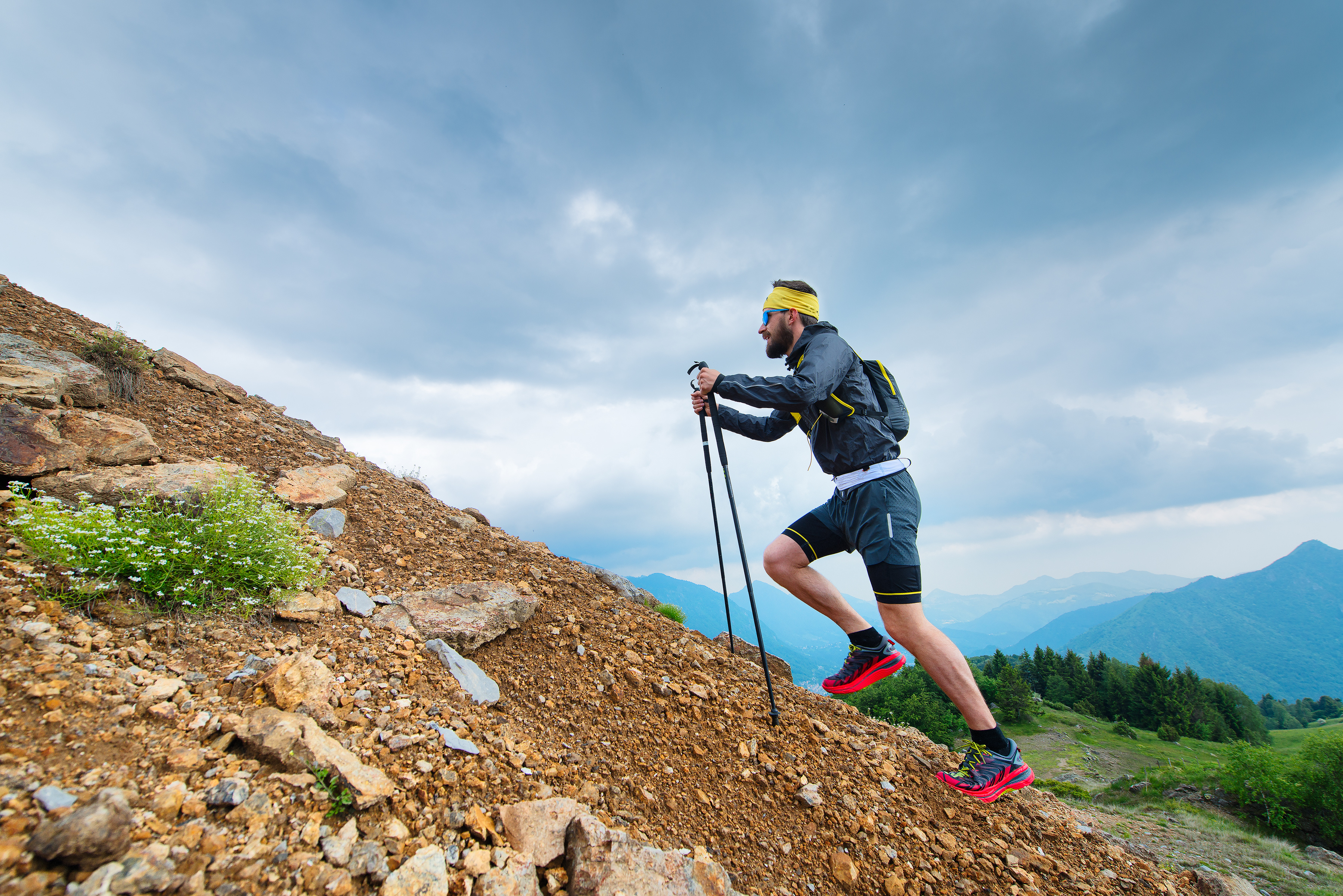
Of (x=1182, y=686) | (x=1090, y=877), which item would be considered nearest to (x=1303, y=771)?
(x=1090, y=877)

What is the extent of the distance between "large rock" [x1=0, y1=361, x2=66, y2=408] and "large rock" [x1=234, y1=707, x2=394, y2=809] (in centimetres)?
558

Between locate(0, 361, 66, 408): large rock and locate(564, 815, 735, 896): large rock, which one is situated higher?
locate(0, 361, 66, 408): large rock

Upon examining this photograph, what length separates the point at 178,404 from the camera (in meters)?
7.46

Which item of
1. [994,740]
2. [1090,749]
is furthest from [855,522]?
[1090,749]

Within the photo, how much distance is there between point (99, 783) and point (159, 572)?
222cm

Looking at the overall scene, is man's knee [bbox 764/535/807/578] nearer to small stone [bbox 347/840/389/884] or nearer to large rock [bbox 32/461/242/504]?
small stone [bbox 347/840/389/884]

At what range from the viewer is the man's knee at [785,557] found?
4922mm

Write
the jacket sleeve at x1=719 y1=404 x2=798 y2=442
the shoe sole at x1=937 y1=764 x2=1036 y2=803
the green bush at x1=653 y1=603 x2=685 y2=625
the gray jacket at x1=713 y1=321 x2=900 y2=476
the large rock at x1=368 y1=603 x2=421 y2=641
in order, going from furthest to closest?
the green bush at x1=653 y1=603 x2=685 y2=625, the jacket sleeve at x1=719 y1=404 x2=798 y2=442, the large rock at x1=368 y1=603 x2=421 y2=641, the gray jacket at x1=713 y1=321 x2=900 y2=476, the shoe sole at x1=937 y1=764 x2=1036 y2=803

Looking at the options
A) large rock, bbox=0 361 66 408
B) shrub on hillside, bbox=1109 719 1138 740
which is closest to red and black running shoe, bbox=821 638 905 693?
large rock, bbox=0 361 66 408

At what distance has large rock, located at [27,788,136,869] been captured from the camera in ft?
6.48

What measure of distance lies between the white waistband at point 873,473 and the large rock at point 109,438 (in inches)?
288

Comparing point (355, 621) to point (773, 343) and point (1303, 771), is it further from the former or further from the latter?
point (1303, 771)

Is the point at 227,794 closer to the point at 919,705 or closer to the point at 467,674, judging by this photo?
the point at 467,674

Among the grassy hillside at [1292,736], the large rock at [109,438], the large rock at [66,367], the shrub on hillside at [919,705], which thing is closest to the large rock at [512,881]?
the large rock at [109,438]
